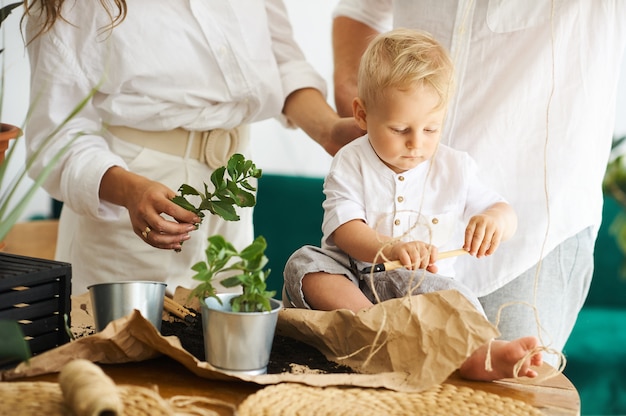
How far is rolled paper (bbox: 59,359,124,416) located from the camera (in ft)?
2.69

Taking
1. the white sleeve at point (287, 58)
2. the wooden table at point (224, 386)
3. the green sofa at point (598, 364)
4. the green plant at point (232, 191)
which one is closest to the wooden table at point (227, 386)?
the wooden table at point (224, 386)

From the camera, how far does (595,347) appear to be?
305 cm

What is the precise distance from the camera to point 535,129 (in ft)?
5.22

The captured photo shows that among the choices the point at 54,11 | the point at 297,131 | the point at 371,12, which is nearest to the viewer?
the point at 54,11

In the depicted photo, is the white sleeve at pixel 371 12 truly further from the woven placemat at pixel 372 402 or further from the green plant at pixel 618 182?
the green plant at pixel 618 182

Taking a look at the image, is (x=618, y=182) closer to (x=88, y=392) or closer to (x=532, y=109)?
(x=532, y=109)

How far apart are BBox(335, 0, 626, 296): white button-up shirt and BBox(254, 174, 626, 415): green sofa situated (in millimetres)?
1607

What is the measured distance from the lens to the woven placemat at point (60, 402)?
3.02 feet

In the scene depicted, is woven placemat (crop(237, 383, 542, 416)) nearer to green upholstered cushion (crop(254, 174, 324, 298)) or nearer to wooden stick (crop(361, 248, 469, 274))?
wooden stick (crop(361, 248, 469, 274))

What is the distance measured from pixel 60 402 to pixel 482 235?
726 millimetres

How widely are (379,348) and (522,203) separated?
618 mm

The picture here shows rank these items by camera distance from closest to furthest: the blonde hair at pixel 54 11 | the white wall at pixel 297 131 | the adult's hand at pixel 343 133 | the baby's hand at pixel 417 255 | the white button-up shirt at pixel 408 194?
the baby's hand at pixel 417 255, the white button-up shirt at pixel 408 194, the blonde hair at pixel 54 11, the adult's hand at pixel 343 133, the white wall at pixel 297 131

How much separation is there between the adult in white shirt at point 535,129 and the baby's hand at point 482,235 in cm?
25

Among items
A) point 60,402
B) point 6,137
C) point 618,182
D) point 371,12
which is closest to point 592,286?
point 618,182
